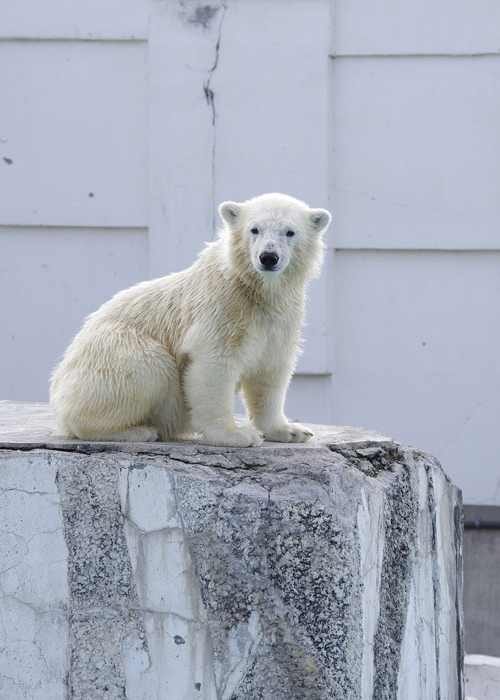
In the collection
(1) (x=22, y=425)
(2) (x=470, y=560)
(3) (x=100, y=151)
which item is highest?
(3) (x=100, y=151)

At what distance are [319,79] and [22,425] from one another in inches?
136

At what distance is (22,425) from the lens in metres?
3.68

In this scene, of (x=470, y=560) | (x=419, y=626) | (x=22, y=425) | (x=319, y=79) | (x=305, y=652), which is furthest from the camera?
(x=470, y=560)

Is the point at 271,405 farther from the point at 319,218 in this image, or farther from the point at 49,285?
the point at 49,285

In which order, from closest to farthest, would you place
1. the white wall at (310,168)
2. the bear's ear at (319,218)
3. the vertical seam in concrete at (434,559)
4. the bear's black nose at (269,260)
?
the bear's black nose at (269,260)
the bear's ear at (319,218)
the vertical seam in concrete at (434,559)
the white wall at (310,168)

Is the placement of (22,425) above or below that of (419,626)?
above

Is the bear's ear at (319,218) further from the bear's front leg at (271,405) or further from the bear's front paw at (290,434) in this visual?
the bear's front paw at (290,434)

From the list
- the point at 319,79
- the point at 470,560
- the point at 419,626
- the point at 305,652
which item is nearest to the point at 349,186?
the point at 319,79

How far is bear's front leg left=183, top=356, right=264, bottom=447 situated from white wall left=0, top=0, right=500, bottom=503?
9.43 ft

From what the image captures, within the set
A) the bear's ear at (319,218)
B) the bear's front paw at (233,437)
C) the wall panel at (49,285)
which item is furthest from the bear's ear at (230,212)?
the wall panel at (49,285)

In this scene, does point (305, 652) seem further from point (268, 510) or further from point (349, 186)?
point (349, 186)

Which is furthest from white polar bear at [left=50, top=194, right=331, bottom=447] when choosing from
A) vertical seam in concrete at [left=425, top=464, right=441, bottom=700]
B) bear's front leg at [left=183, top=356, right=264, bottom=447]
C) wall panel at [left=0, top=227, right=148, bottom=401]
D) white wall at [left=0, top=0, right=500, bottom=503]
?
Result: wall panel at [left=0, top=227, right=148, bottom=401]

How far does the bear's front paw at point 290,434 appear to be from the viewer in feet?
10.8

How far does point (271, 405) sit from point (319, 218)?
81cm
